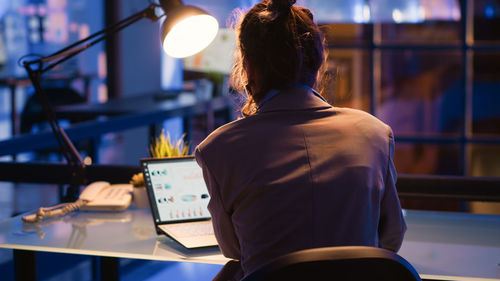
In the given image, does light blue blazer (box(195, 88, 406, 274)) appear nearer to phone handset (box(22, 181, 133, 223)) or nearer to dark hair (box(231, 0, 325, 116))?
dark hair (box(231, 0, 325, 116))

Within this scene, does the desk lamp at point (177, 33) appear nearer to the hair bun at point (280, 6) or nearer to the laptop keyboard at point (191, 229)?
the laptop keyboard at point (191, 229)

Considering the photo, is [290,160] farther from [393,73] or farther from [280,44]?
[393,73]

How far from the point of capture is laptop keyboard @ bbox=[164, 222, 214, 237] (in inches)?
67.9

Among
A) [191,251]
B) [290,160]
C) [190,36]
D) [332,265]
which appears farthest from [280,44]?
[190,36]

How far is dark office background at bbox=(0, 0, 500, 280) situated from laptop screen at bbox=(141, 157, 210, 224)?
2.82m

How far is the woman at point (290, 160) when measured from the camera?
1113 mm

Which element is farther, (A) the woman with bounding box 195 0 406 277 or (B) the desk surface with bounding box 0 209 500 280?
(B) the desk surface with bounding box 0 209 500 280

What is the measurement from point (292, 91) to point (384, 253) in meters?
0.42

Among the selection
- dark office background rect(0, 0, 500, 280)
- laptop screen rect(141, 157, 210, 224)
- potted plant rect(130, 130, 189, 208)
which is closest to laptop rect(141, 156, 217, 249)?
laptop screen rect(141, 157, 210, 224)

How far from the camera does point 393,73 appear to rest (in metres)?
6.64

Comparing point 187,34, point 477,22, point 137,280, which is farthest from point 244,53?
point 477,22

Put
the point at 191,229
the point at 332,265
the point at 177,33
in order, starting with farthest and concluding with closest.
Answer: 1. the point at 177,33
2. the point at 191,229
3. the point at 332,265

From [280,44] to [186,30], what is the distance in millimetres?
943

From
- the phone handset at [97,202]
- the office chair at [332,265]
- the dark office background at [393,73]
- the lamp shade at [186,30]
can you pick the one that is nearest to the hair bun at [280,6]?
the office chair at [332,265]
